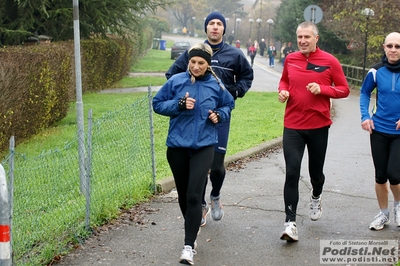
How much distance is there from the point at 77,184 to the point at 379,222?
2.96 m

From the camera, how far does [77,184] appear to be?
675 centimetres

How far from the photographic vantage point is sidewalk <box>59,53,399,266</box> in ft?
18.6

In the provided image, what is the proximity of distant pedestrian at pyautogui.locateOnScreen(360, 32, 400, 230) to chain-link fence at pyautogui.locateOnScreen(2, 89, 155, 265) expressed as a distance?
8.50 ft

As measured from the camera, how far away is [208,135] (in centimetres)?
551

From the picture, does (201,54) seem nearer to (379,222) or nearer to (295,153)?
(295,153)

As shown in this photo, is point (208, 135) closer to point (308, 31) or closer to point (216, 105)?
point (216, 105)

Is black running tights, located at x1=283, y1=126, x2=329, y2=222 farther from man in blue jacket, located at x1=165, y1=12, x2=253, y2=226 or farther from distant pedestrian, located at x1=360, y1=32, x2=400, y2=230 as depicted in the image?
man in blue jacket, located at x1=165, y1=12, x2=253, y2=226

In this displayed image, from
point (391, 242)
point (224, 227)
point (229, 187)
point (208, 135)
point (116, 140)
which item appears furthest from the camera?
point (229, 187)

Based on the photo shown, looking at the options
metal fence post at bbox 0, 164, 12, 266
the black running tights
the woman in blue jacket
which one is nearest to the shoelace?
the black running tights

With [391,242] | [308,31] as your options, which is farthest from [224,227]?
[308,31]

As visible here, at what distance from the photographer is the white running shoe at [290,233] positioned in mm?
5973

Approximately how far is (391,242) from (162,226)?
2160 mm

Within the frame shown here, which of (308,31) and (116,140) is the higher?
(308,31)

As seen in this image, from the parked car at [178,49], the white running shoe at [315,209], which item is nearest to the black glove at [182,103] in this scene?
the white running shoe at [315,209]
